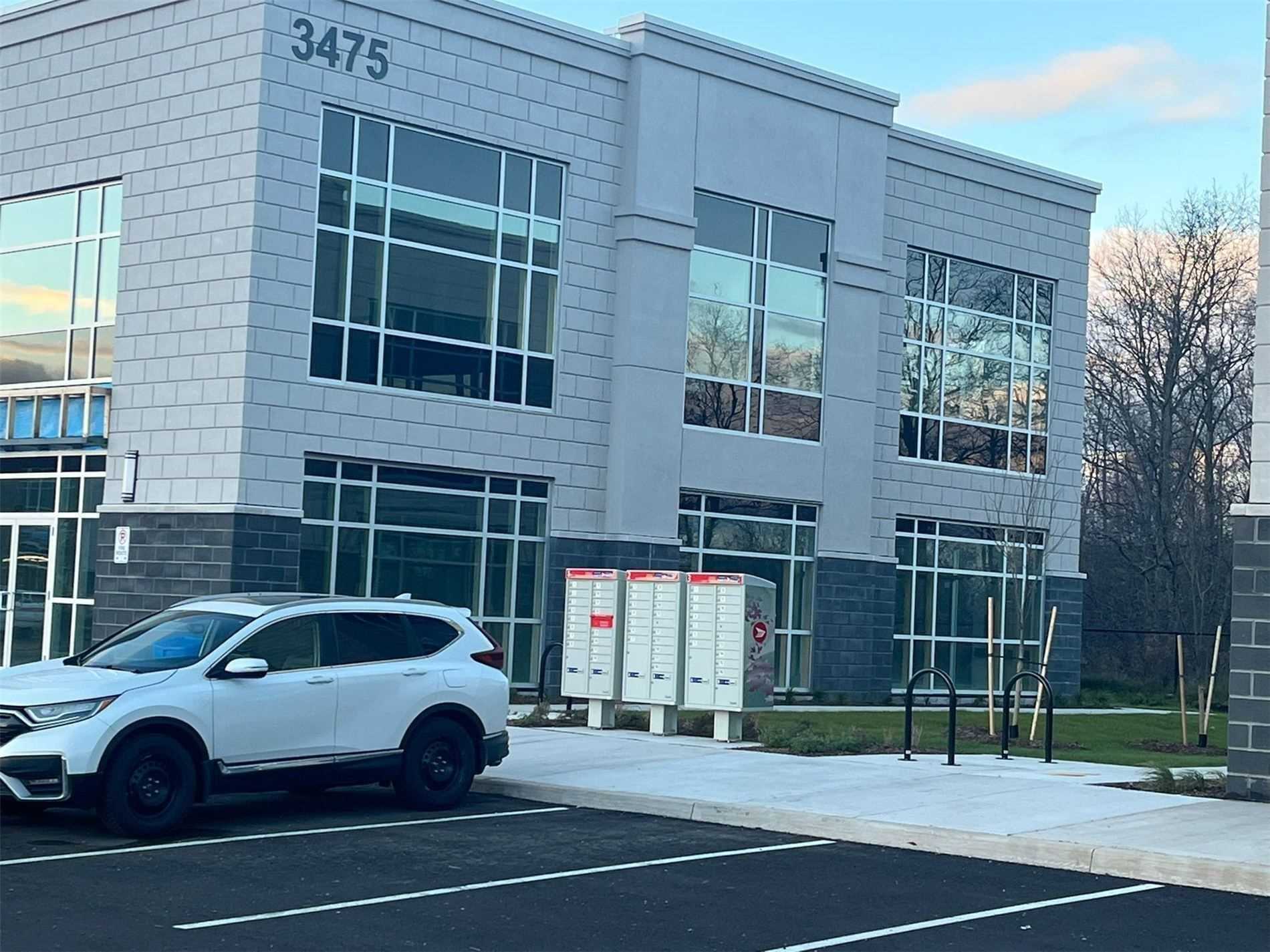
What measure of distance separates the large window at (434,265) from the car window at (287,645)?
10121mm

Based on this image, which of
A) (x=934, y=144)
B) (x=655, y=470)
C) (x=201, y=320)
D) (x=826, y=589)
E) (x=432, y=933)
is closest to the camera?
(x=432, y=933)

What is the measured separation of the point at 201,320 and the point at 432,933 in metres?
15.4

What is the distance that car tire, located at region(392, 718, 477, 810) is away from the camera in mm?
13305

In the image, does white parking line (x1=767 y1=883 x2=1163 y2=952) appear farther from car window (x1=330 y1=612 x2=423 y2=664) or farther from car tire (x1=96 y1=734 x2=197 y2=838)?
car window (x1=330 y1=612 x2=423 y2=664)

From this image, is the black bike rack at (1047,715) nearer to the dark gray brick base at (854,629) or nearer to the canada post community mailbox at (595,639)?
the canada post community mailbox at (595,639)

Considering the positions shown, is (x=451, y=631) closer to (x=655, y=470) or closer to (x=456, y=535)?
(x=456, y=535)

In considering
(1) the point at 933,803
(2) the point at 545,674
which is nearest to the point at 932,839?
(1) the point at 933,803

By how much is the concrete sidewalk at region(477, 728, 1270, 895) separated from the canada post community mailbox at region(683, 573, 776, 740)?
0.54 m

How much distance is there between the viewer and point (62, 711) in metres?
11.4

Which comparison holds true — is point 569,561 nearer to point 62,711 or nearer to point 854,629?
point 854,629

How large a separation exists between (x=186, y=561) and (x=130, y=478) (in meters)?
1.80

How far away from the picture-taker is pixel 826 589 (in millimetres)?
28672

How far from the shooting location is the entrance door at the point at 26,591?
24.2 m

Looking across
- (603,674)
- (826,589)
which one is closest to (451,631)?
(603,674)
